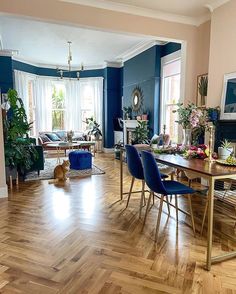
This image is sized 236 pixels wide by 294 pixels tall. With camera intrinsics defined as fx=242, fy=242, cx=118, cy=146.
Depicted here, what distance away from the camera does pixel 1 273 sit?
1.90 m

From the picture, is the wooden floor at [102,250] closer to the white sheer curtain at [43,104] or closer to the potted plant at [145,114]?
the potted plant at [145,114]

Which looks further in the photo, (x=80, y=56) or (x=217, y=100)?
(x=80, y=56)

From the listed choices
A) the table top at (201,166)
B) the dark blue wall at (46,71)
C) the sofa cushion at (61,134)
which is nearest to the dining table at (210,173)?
the table top at (201,166)

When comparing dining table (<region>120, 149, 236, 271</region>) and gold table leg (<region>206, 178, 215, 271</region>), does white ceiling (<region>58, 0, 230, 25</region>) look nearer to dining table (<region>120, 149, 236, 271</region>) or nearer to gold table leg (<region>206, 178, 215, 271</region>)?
dining table (<region>120, 149, 236, 271</region>)

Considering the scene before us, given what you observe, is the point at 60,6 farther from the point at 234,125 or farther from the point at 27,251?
the point at 27,251

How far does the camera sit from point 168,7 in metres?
3.88

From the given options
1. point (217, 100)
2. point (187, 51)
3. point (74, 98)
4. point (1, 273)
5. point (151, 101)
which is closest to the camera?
point (1, 273)

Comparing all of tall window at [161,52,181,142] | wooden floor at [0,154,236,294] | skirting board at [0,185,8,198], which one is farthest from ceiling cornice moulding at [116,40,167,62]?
skirting board at [0,185,8,198]

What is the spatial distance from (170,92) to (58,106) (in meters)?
4.81

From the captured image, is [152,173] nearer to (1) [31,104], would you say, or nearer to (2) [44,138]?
(2) [44,138]

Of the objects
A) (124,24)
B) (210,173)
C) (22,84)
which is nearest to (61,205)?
(210,173)

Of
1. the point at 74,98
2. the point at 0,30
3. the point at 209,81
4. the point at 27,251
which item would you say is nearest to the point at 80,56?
the point at 74,98

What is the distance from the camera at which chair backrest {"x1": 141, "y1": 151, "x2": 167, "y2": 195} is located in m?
2.30

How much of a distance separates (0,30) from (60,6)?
2.41 metres
